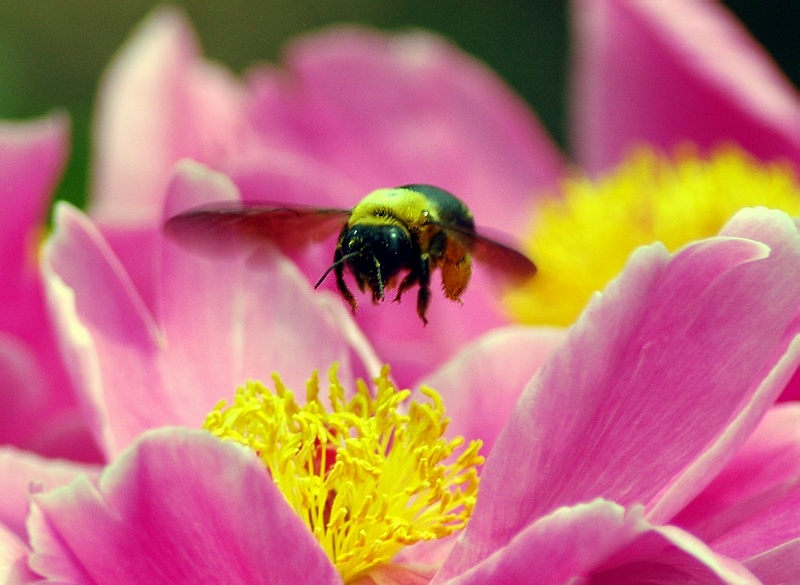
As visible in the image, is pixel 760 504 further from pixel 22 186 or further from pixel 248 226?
pixel 22 186

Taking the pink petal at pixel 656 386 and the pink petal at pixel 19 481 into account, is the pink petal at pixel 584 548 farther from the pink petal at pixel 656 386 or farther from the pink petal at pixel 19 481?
the pink petal at pixel 19 481

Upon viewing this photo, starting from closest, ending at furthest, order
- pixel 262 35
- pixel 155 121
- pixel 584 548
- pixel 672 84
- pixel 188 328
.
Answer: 1. pixel 584 548
2. pixel 188 328
3. pixel 155 121
4. pixel 672 84
5. pixel 262 35

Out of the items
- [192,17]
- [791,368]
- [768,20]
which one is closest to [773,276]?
[791,368]

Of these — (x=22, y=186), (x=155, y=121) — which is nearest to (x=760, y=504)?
(x=22, y=186)

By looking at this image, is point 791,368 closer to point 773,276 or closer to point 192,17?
point 773,276

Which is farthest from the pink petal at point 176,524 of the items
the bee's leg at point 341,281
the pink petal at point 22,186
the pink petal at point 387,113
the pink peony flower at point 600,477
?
the pink petal at point 387,113

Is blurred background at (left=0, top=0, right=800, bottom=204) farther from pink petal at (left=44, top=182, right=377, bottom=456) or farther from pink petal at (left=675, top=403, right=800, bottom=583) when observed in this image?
pink petal at (left=675, top=403, right=800, bottom=583)
